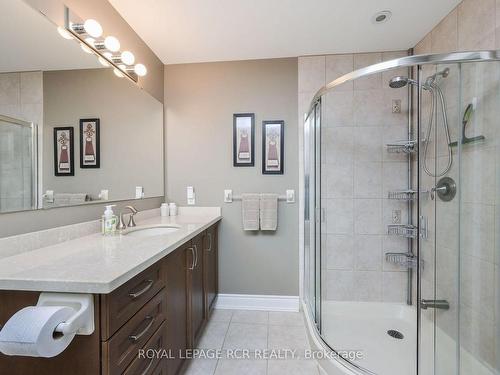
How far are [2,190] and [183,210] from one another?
Result: 1364mm

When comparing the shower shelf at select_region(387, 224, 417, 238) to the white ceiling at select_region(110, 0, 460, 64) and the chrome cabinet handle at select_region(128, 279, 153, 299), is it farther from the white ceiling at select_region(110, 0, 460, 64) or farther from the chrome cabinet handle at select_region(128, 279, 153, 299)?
the chrome cabinet handle at select_region(128, 279, 153, 299)

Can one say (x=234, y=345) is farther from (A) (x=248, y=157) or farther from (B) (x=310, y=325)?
(A) (x=248, y=157)

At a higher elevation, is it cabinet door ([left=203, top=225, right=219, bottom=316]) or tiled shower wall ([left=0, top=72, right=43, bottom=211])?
tiled shower wall ([left=0, top=72, right=43, bottom=211])

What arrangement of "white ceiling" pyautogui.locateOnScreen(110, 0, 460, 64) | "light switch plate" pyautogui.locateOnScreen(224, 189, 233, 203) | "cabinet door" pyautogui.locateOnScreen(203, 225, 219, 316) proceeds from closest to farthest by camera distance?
"white ceiling" pyautogui.locateOnScreen(110, 0, 460, 64) → "cabinet door" pyautogui.locateOnScreen(203, 225, 219, 316) → "light switch plate" pyautogui.locateOnScreen(224, 189, 233, 203)

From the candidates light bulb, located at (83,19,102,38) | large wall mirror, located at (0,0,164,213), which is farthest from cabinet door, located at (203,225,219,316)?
light bulb, located at (83,19,102,38)

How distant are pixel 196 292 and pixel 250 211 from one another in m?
0.80

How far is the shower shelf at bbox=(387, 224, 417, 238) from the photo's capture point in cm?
190

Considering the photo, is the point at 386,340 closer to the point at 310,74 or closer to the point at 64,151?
the point at 310,74

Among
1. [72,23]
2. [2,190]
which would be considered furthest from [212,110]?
[2,190]

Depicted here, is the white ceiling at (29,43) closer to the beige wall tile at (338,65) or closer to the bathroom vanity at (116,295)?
the bathroom vanity at (116,295)

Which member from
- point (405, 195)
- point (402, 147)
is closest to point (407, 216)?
point (405, 195)

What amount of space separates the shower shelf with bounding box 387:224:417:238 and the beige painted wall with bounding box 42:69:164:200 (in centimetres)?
210

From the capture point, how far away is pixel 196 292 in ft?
5.15

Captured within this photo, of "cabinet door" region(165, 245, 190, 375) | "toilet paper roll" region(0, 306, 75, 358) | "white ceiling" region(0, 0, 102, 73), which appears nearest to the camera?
"toilet paper roll" region(0, 306, 75, 358)
